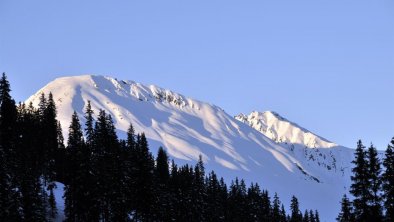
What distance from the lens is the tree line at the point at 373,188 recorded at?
4262 centimetres

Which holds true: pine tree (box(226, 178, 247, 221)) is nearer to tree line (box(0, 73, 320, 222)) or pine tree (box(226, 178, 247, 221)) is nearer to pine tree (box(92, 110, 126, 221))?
tree line (box(0, 73, 320, 222))

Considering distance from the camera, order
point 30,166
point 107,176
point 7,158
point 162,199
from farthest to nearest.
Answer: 1. point 162,199
2. point 30,166
3. point 107,176
4. point 7,158

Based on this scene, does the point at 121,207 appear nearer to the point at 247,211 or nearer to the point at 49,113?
the point at 49,113

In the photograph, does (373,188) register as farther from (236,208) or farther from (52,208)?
(236,208)

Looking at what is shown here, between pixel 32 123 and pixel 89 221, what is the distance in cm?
2785

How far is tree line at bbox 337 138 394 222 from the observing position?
42.6 meters

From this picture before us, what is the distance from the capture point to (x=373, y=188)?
4353 cm

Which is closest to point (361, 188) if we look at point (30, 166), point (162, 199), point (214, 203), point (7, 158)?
point (7, 158)

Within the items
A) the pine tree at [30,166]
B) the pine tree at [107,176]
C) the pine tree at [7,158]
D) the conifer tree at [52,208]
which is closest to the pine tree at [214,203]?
the conifer tree at [52,208]

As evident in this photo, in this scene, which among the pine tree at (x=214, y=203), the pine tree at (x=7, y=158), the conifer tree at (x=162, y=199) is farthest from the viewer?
the pine tree at (x=214, y=203)

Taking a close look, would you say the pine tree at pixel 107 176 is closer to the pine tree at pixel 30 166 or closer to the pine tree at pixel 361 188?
the pine tree at pixel 30 166

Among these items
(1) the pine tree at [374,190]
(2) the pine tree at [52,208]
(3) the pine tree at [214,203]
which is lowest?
(1) the pine tree at [374,190]

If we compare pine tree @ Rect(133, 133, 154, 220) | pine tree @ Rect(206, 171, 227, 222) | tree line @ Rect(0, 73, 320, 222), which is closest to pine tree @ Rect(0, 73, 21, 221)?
tree line @ Rect(0, 73, 320, 222)

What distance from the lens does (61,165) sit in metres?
94.8
